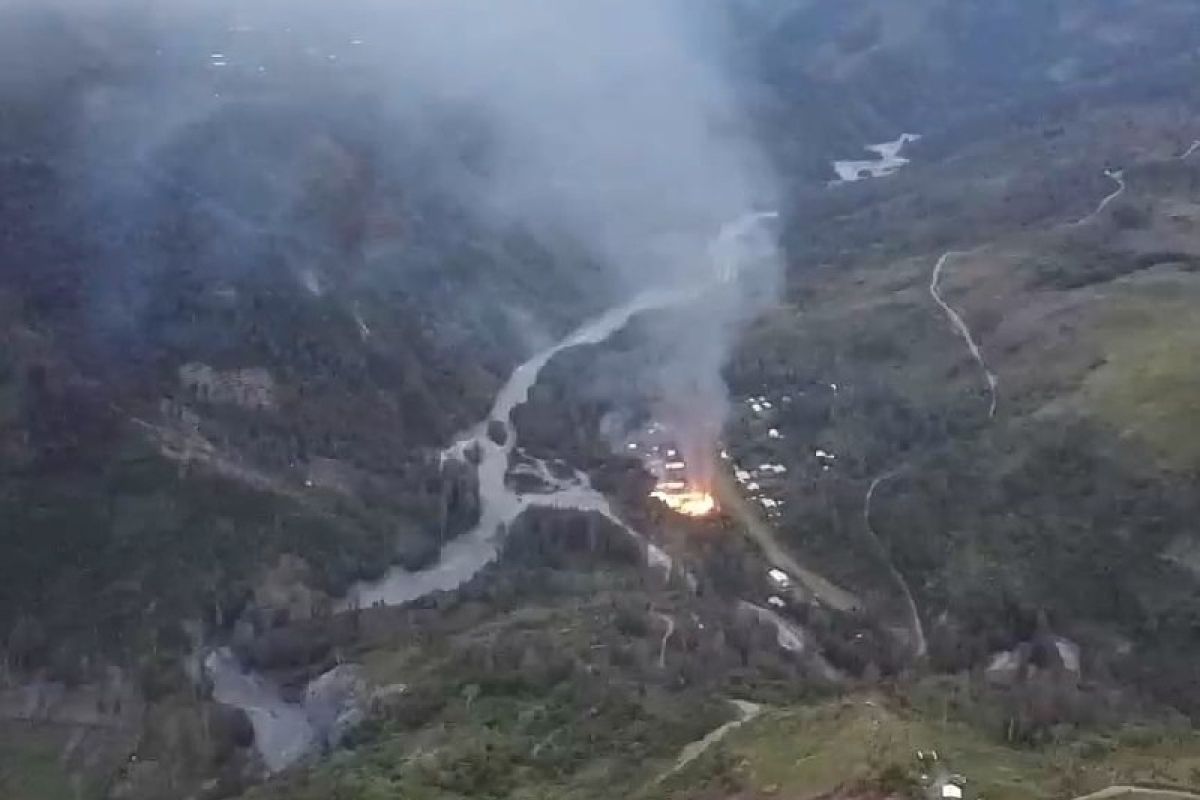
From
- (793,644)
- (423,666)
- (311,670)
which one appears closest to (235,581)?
(311,670)

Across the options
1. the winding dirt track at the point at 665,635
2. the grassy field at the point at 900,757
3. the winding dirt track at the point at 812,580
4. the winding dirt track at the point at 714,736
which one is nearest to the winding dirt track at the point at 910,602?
the winding dirt track at the point at 812,580

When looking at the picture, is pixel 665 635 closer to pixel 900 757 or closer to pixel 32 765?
pixel 900 757

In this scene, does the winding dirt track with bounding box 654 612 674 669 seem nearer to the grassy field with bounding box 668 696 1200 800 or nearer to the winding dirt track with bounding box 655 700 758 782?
the winding dirt track with bounding box 655 700 758 782

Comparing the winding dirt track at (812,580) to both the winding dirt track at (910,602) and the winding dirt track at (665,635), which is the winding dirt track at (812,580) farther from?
the winding dirt track at (665,635)

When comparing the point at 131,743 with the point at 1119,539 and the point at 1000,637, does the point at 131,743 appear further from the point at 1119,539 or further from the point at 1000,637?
the point at 1119,539

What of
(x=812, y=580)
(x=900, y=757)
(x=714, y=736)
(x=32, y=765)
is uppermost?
(x=812, y=580)

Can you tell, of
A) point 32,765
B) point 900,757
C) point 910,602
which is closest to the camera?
point 900,757

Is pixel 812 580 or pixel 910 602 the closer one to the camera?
pixel 910 602

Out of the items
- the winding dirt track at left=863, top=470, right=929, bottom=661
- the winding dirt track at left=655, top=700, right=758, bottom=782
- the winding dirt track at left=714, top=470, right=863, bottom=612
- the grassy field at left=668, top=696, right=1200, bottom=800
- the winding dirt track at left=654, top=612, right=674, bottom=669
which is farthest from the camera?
the winding dirt track at left=714, top=470, right=863, bottom=612

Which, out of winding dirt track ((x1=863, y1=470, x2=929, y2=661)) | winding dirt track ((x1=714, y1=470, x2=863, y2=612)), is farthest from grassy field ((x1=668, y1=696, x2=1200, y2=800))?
winding dirt track ((x1=714, y1=470, x2=863, y2=612))

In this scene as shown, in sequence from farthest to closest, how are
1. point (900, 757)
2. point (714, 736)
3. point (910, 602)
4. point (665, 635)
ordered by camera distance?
1. point (910, 602)
2. point (665, 635)
3. point (714, 736)
4. point (900, 757)

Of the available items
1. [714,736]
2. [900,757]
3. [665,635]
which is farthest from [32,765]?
[900,757]
